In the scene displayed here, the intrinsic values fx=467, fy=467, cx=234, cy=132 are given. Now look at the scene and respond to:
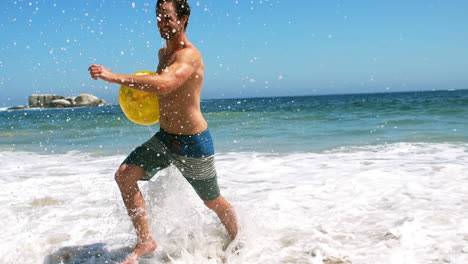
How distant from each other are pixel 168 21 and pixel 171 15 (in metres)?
0.04

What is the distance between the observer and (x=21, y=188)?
6.12 metres

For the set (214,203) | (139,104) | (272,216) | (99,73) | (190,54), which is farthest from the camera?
(272,216)

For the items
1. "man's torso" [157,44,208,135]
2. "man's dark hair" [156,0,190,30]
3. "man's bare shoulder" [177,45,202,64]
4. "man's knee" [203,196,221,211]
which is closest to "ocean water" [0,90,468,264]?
"man's knee" [203,196,221,211]

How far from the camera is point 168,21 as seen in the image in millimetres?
3064

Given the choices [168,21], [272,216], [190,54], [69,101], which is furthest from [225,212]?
[69,101]

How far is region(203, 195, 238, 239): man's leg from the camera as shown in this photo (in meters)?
3.49

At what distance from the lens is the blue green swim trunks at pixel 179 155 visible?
10.6 ft

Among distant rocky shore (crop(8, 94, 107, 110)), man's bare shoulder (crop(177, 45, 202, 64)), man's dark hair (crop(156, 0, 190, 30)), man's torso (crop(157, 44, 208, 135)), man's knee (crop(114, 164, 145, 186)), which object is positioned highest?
man's dark hair (crop(156, 0, 190, 30))

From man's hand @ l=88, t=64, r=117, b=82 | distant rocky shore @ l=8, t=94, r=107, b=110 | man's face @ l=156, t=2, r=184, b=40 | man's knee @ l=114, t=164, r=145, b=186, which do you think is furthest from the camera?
distant rocky shore @ l=8, t=94, r=107, b=110

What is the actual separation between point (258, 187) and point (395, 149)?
3867 mm

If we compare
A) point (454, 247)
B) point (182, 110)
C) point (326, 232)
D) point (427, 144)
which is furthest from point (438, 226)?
point (427, 144)

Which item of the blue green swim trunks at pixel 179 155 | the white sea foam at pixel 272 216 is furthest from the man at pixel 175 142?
the white sea foam at pixel 272 216

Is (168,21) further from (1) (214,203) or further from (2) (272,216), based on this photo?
(2) (272,216)

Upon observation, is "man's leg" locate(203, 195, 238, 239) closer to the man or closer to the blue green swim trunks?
the man
